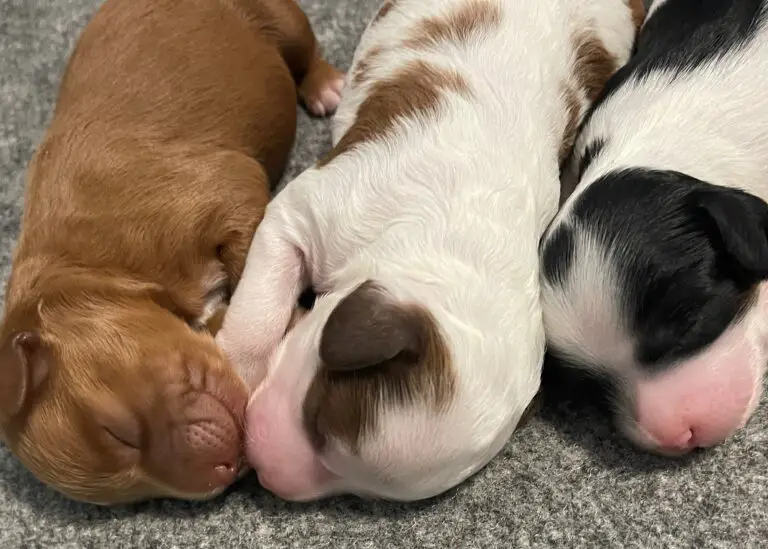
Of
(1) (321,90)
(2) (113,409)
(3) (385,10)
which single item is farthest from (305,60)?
(2) (113,409)

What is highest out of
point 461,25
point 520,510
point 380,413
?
point 461,25

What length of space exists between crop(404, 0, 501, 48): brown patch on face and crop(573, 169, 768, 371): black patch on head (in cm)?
58

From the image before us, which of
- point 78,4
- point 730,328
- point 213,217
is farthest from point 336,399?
point 78,4

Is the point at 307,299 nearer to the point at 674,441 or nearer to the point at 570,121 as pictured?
the point at 570,121

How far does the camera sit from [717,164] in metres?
1.69

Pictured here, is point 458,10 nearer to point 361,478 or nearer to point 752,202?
point 752,202

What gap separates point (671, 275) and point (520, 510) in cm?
54

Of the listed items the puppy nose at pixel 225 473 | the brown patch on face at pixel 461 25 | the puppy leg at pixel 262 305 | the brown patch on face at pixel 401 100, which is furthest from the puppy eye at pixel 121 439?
the brown patch on face at pixel 461 25

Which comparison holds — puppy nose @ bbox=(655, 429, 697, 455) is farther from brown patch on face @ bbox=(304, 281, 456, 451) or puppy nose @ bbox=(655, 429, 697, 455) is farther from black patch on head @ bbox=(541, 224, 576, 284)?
brown patch on face @ bbox=(304, 281, 456, 451)

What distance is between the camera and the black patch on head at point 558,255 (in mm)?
1578

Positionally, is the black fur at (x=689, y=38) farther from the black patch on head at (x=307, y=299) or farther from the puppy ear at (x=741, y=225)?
the black patch on head at (x=307, y=299)

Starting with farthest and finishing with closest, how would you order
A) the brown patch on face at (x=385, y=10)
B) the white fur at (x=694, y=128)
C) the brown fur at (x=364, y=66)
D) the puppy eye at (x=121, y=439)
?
1. the brown patch on face at (x=385, y=10)
2. the brown fur at (x=364, y=66)
3. the white fur at (x=694, y=128)
4. the puppy eye at (x=121, y=439)

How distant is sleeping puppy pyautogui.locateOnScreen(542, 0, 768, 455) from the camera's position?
1512 mm

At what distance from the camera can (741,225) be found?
1460 millimetres
